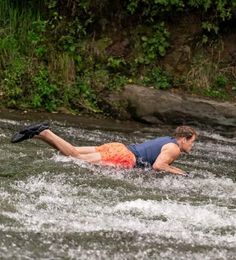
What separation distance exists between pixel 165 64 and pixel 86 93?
2.35 m

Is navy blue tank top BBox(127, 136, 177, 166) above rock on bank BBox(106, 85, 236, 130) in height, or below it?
above

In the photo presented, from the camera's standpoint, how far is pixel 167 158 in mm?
9242

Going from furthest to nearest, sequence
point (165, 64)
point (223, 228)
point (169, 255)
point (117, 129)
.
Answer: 1. point (165, 64)
2. point (117, 129)
3. point (223, 228)
4. point (169, 255)

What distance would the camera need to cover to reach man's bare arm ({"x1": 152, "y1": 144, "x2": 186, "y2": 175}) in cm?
923

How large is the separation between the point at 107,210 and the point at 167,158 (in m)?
2.51

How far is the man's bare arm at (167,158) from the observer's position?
923 centimetres

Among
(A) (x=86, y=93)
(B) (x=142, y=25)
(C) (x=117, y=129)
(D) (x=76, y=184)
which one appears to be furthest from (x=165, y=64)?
(D) (x=76, y=184)

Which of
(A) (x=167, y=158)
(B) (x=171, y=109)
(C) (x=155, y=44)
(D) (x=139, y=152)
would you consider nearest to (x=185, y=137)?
(A) (x=167, y=158)

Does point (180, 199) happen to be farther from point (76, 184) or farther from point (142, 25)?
point (142, 25)

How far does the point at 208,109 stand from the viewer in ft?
47.5

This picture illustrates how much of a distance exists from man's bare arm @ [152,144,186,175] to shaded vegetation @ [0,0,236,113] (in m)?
5.77

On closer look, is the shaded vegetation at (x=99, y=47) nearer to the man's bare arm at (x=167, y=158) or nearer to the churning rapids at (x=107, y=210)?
the churning rapids at (x=107, y=210)

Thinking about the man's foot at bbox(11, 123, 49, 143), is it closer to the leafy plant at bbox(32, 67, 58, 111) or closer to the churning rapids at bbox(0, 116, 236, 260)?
the churning rapids at bbox(0, 116, 236, 260)

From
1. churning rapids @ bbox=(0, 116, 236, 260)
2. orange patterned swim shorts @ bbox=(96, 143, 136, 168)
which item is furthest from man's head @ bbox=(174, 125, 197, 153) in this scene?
orange patterned swim shorts @ bbox=(96, 143, 136, 168)
